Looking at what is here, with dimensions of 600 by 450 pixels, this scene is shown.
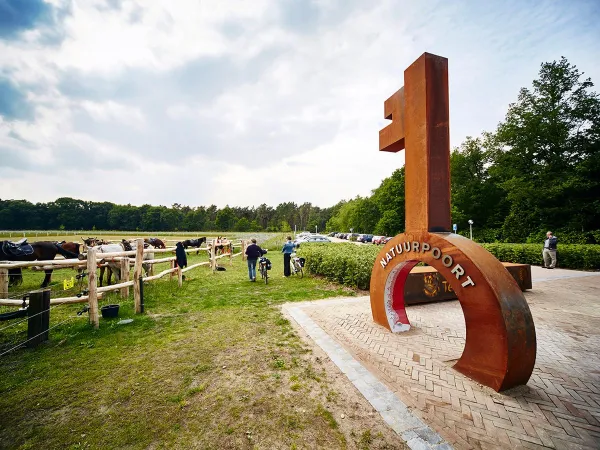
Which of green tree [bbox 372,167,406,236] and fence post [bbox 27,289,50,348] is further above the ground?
green tree [bbox 372,167,406,236]

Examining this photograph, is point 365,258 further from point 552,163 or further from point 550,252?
point 552,163

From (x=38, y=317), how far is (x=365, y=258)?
9.13m

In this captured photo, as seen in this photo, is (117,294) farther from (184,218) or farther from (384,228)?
(184,218)

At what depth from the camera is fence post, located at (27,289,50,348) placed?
485 centimetres

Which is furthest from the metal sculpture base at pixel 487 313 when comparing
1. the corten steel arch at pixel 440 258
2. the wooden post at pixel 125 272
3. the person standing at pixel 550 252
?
the person standing at pixel 550 252

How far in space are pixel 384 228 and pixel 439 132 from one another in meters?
43.5

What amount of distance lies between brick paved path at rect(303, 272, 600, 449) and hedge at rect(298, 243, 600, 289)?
9.26 feet

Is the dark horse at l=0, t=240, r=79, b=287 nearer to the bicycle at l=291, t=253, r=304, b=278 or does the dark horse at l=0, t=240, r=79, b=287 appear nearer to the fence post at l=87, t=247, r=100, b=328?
the fence post at l=87, t=247, r=100, b=328

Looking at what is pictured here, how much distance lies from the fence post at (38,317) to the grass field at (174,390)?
0.20 meters

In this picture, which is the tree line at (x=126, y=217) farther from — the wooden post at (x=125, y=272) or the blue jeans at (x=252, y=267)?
the wooden post at (x=125, y=272)

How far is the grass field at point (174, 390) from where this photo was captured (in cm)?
270

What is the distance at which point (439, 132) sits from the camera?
14.7 ft

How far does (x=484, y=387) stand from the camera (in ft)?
11.5

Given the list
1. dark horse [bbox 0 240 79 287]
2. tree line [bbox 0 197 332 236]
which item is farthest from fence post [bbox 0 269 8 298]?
tree line [bbox 0 197 332 236]
